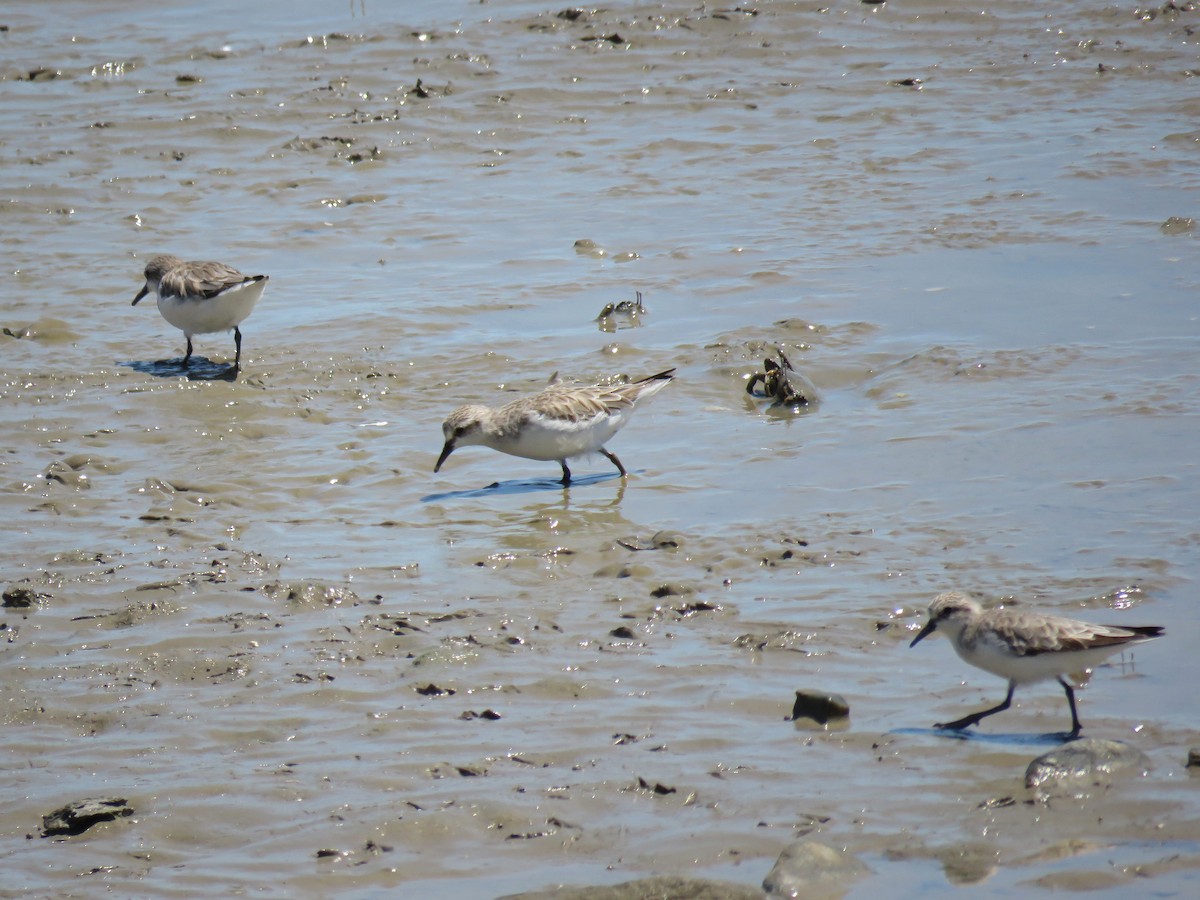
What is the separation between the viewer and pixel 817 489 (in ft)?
33.0

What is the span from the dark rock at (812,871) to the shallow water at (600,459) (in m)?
A: 0.08

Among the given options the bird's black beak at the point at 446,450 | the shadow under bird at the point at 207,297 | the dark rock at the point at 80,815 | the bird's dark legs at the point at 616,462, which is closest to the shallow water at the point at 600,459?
the dark rock at the point at 80,815

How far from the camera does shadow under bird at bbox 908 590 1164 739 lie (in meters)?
6.50

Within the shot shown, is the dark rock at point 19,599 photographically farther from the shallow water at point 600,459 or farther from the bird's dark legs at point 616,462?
the bird's dark legs at point 616,462

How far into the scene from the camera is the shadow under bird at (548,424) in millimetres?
10414

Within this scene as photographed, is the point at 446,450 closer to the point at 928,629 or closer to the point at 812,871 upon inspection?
the point at 928,629

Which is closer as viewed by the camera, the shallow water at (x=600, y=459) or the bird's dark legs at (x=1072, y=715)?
the shallow water at (x=600, y=459)

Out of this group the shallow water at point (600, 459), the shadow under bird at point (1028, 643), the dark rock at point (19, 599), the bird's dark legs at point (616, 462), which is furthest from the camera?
the bird's dark legs at point (616, 462)

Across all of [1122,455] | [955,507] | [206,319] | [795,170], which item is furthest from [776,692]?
[795,170]

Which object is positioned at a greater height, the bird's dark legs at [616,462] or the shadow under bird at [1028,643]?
the shadow under bird at [1028,643]

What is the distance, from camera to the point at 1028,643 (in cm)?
652

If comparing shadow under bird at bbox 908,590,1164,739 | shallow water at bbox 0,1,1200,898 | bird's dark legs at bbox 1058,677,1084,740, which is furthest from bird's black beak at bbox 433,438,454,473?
bird's dark legs at bbox 1058,677,1084,740

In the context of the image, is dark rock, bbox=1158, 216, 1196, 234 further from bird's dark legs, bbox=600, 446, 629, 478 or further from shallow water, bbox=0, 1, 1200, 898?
bird's dark legs, bbox=600, 446, 629, 478

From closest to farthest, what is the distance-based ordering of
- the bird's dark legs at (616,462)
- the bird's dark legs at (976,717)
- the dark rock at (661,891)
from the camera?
the dark rock at (661,891) → the bird's dark legs at (976,717) → the bird's dark legs at (616,462)
